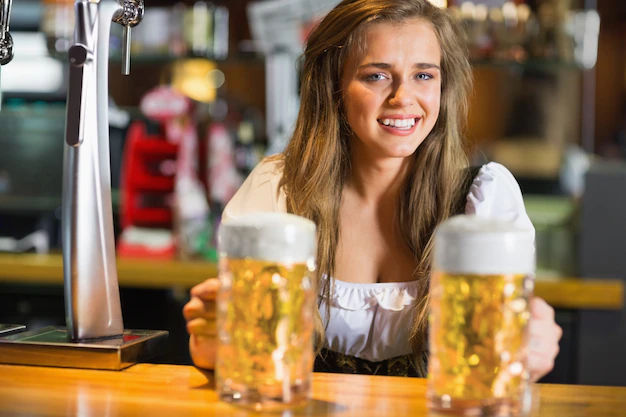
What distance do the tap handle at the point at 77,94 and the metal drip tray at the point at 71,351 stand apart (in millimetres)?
241

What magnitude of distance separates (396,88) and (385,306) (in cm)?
37

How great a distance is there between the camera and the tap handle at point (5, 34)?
1056mm

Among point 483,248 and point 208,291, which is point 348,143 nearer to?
point 208,291

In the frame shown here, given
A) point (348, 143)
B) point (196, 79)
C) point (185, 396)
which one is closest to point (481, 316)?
point (185, 396)

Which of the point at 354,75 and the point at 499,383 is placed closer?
the point at 499,383

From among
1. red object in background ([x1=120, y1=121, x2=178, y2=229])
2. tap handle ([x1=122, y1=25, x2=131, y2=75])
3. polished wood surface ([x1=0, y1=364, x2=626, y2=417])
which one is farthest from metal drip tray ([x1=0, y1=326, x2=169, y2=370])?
red object in background ([x1=120, y1=121, x2=178, y2=229])

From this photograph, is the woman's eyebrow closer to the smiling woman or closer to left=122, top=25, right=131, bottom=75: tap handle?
the smiling woman

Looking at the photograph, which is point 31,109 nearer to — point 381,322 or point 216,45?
point 216,45

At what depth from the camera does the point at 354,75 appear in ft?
4.74

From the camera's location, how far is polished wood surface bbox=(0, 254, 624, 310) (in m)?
2.56

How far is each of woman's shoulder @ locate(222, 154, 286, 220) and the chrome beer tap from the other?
497 millimetres

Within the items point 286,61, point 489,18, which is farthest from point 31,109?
point 489,18

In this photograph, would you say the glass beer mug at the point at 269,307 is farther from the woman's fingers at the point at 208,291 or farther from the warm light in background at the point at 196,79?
the warm light in background at the point at 196,79

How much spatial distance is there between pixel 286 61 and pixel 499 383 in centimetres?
279
